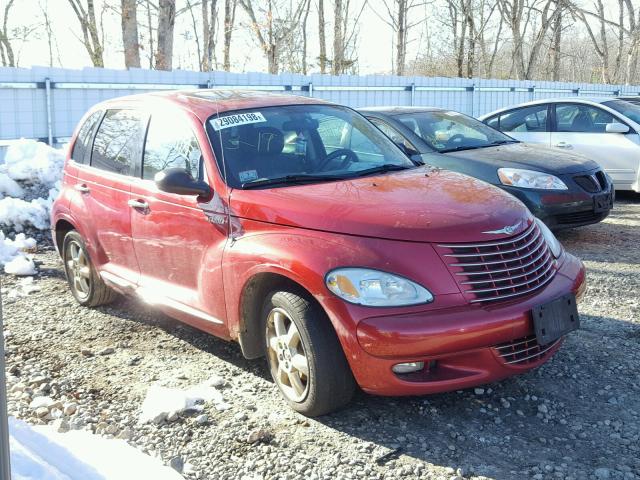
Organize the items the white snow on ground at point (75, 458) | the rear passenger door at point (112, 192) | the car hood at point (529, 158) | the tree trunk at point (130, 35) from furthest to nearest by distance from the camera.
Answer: the tree trunk at point (130, 35)
the car hood at point (529, 158)
the rear passenger door at point (112, 192)
the white snow on ground at point (75, 458)

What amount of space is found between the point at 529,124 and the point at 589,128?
820 mm

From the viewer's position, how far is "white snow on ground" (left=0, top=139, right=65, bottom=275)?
7.17 m

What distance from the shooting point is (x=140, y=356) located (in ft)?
15.4

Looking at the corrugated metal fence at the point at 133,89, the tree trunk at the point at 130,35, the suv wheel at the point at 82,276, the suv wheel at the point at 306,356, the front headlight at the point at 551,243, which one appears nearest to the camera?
the suv wheel at the point at 306,356

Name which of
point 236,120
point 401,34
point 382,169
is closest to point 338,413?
point 382,169

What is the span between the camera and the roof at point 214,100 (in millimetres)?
4543

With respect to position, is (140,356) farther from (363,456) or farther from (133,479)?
(363,456)

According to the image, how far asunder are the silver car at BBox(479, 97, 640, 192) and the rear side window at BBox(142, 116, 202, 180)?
22.6 ft

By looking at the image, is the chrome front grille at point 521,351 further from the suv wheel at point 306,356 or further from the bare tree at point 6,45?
the bare tree at point 6,45

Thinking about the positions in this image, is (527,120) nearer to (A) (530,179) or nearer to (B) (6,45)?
(A) (530,179)

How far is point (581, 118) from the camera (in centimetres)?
1009

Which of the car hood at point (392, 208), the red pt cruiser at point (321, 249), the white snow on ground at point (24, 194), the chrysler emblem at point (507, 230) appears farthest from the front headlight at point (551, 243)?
the white snow on ground at point (24, 194)

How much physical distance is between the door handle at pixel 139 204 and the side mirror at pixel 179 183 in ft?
1.85

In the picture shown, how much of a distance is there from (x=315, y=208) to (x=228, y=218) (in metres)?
0.59
